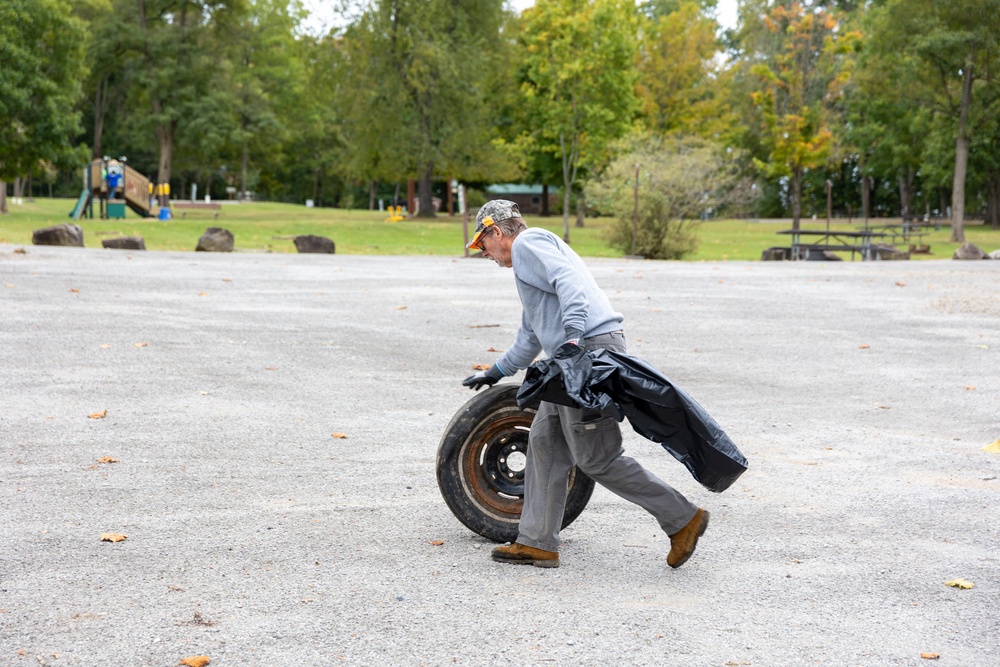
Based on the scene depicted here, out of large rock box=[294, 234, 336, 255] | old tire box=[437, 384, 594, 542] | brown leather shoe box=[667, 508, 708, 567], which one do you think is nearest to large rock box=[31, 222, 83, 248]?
large rock box=[294, 234, 336, 255]

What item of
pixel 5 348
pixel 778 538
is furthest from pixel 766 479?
pixel 5 348

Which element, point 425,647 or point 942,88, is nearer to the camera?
point 425,647

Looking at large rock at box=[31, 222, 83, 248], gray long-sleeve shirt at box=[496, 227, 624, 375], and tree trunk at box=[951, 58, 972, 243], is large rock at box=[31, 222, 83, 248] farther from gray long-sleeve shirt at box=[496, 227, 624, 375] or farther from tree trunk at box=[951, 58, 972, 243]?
tree trunk at box=[951, 58, 972, 243]

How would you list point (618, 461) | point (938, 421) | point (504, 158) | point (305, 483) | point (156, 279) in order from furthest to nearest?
point (504, 158), point (156, 279), point (938, 421), point (305, 483), point (618, 461)

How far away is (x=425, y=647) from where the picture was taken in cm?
407

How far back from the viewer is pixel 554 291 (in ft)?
16.1

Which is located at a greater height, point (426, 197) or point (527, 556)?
point (426, 197)

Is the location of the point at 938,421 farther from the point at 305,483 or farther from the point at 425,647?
the point at 425,647

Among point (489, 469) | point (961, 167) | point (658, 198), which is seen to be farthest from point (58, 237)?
Result: point (961, 167)

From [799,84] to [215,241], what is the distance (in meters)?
33.5

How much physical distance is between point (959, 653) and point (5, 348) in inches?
356

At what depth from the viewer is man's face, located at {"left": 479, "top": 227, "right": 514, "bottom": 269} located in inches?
200

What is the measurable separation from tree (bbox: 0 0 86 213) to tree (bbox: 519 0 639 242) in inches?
746

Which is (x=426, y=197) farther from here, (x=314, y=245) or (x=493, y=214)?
(x=493, y=214)
